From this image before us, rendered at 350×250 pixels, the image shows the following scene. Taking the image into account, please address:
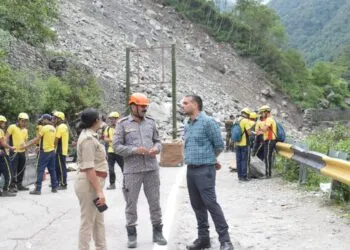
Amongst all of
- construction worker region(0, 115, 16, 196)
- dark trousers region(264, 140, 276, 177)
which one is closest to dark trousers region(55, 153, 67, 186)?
construction worker region(0, 115, 16, 196)

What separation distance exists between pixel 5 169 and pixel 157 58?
128ft

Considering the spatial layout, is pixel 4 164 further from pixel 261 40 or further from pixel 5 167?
pixel 261 40

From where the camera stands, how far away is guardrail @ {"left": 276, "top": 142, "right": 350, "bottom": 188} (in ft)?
27.8

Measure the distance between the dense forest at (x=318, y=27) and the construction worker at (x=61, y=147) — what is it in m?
127

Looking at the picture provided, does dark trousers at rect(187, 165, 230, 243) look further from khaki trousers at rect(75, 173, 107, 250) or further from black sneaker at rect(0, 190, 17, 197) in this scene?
black sneaker at rect(0, 190, 17, 197)

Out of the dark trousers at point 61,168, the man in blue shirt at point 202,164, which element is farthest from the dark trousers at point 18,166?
the man in blue shirt at point 202,164

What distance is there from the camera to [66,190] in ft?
42.1

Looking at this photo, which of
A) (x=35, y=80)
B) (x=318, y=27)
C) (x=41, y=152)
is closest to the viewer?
(x=41, y=152)

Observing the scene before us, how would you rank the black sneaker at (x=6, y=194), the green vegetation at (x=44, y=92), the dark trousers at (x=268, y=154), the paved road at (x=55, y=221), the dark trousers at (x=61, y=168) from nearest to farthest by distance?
1. the paved road at (x=55, y=221)
2. the black sneaker at (x=6, y=194)
3. the dark trousers at (x=61, y=168)
4. the dark trousers at (x=268, y=154)
5. the green vegetation at (x=44, y=92)

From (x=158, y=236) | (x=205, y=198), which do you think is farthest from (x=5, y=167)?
(x=205, y=198)

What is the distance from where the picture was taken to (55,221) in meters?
8.84

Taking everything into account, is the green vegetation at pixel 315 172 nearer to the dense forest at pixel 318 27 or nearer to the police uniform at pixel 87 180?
the police uniform at pixel 87 180

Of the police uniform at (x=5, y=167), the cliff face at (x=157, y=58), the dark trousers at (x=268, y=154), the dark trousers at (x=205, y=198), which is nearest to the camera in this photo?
the dark trousers at (x=205, y=198)

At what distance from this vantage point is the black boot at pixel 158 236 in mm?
7035
